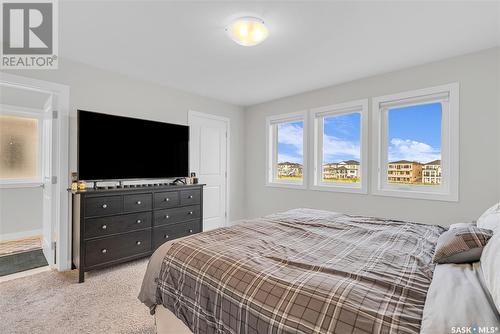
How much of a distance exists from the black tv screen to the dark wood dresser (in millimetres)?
334

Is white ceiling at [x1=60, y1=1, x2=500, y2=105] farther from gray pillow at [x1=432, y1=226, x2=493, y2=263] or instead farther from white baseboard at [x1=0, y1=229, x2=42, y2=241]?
white baseboard at [x1=0, y1=229, x2=42, y2=241]

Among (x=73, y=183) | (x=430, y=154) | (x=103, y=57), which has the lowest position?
(x=73, y=183)

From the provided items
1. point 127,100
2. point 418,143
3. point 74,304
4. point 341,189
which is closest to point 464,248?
point 418,143

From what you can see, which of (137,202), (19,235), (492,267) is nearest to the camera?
(492,267)

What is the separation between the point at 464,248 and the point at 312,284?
2.60ft

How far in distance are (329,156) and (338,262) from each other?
2856 millimetres

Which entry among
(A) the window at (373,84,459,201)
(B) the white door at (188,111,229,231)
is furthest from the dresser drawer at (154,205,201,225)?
(A) the window at (373,84,459,201)

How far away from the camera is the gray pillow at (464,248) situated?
46.2 inches

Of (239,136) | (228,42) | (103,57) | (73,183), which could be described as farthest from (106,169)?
(239,136)

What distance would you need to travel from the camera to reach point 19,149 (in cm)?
427

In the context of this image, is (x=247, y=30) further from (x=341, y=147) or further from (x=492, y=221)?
(x=341, y=147)

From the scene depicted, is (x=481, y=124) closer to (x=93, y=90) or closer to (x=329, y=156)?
(x=329, y=156)

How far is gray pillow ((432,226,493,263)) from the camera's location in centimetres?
117

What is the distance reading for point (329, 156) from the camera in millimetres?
3939
